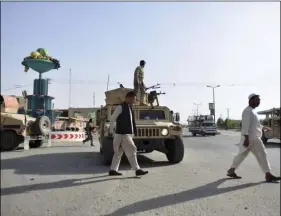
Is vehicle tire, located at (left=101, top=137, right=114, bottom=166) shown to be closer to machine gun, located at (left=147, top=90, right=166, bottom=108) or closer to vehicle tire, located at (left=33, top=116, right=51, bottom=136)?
machine gun, located at (left=147, top=90, right=166, bottom=108)

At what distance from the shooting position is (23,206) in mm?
3168

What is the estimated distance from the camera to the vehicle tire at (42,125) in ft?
9.38

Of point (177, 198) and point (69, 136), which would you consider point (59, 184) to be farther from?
point (69, 136)

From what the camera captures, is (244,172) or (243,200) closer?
(243,200)

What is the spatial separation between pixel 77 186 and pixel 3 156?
8.00 feet

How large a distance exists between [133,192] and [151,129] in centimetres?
268

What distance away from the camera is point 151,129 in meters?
7.01

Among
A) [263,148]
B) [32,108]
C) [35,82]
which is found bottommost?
[263,148]

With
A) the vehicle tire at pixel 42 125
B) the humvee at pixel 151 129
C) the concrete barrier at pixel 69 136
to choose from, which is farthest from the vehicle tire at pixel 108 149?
the concrete barrier at pixel 69 136

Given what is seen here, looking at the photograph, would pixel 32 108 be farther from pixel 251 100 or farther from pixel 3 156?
pixel 251 100

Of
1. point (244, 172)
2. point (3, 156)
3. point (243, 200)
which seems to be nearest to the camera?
point (3, 156)

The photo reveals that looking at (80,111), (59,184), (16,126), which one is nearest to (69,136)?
(80,111)

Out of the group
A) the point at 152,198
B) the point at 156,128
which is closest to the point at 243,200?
the point at 152,198

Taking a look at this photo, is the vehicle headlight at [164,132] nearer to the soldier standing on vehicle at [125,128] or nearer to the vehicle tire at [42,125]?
the soldier standing on vehicle at [125,128]
